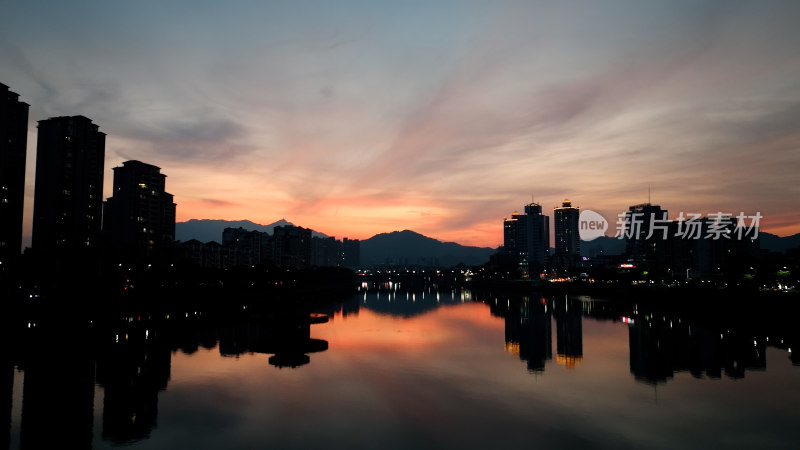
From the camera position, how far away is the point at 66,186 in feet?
376

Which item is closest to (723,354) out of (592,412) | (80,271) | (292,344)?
(592,412)

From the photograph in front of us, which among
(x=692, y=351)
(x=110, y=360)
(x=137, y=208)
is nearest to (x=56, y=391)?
(x=110, y=360)

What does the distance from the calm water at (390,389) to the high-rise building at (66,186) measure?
6824 centimetres

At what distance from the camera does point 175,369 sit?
131 feet

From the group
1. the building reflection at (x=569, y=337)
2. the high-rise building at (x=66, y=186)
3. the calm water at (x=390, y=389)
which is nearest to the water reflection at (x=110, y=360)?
the calm water at (x=390, y=389)

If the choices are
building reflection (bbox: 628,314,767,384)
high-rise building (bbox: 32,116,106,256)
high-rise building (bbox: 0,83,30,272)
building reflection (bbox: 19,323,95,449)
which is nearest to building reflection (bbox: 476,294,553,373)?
building reflection (bbox: 628,314,767,384)

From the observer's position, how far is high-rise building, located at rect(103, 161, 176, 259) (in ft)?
462

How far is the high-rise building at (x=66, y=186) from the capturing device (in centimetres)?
11150

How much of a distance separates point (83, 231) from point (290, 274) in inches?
1970

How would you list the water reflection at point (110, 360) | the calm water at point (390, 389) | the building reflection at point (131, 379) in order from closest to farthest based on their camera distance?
1. the calm water at point (390, 389)
2. the water reflection at point (110, 360)
3. the building reflection at point (131, 379)

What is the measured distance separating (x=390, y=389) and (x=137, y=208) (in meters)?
132

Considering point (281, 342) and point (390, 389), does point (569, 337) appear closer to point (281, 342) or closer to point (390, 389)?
point (390, 389)

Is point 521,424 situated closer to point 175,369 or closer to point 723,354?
point 175,369

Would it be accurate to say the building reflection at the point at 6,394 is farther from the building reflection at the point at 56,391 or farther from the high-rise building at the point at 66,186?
the high-rise building at the point at 66,186
